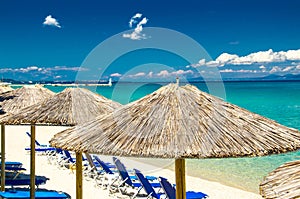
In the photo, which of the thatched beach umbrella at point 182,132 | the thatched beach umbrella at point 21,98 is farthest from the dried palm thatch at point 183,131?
the thatched beach umbrella at point 21,98

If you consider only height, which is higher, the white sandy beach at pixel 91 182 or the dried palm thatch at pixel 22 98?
the dried palm thatch at pixel 22 98

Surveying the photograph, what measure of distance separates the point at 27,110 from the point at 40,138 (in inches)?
561

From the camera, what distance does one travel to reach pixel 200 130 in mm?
3572

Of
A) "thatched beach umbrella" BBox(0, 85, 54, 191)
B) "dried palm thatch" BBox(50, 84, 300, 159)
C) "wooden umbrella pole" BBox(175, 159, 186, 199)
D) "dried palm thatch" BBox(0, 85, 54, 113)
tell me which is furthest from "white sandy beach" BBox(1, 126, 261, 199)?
"dried palm thatch" BBox(50, 84, 300, 159)

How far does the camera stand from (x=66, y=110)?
217 inches

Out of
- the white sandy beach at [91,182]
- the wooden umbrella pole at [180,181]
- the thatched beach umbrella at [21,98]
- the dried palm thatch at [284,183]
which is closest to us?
the dried palm thatch at [284,183]

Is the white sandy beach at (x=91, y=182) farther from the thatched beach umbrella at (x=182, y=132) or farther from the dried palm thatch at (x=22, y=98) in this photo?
the thatched beach umbrella at (x=182, y=132)

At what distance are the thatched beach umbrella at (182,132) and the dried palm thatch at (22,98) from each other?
2873 mm

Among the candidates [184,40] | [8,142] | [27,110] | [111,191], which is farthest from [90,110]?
[8,142]

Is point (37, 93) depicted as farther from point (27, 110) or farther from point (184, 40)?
point (184, 40)

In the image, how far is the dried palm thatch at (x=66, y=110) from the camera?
17.6ft

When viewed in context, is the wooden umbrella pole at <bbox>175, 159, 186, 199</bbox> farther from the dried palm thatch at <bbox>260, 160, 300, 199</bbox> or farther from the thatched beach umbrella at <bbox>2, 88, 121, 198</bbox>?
the thatched beach umbrella at <bbox>2, 88, 121, 198</bbox>

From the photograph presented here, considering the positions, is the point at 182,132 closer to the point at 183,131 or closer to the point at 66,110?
the point at 183,131

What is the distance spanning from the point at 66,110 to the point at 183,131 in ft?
7.81
